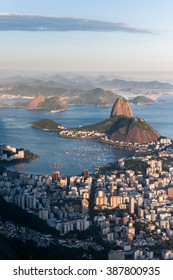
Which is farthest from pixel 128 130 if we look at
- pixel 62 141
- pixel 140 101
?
pixel 140 101

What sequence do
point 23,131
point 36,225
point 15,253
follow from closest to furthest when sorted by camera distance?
point 15,253, point 36,225, point 23,131

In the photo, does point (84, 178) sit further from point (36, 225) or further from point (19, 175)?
point (36, 225)

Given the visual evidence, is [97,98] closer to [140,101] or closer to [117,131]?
[140,101]

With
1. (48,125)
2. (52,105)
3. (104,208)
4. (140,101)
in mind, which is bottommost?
(140,101)

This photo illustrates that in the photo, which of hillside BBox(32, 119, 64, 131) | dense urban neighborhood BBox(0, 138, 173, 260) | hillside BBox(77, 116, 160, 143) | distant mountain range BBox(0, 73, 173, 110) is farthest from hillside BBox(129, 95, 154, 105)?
dense urban neighborhood BBox(0, 138, 173, 260)

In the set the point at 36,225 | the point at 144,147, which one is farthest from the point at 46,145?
the point at 36,225

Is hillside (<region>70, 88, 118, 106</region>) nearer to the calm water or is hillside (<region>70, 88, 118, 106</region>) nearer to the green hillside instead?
the green hillside

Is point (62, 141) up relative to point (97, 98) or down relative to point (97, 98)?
up
